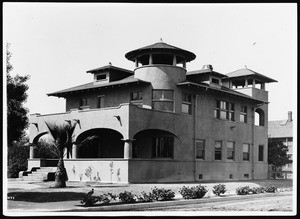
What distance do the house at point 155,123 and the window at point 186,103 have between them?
43mm

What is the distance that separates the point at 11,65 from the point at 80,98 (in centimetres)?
1360

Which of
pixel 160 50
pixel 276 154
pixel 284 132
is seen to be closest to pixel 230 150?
pixel 160 50

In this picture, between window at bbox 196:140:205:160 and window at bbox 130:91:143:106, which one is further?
window at bbox 196:140:205:160

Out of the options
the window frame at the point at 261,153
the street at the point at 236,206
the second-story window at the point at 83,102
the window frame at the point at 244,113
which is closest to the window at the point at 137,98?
the second-story window at the point at 83,102

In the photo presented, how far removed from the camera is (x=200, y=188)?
2219cm

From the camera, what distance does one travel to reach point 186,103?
34.3 meters

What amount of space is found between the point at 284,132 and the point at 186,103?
39.9 metres

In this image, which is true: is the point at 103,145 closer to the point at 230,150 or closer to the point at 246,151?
the point at 230,150

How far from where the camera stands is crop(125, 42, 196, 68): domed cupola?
1282 inches

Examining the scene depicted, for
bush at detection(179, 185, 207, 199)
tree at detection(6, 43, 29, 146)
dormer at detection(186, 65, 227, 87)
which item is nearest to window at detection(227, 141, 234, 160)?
dormer at detection(186, 65, 227, 87)

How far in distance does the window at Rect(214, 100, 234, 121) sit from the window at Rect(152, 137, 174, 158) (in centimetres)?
574

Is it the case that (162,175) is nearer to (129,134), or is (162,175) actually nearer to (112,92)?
(129,134)

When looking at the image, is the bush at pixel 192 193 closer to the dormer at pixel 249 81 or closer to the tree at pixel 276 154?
the dormer at pixel 249 81

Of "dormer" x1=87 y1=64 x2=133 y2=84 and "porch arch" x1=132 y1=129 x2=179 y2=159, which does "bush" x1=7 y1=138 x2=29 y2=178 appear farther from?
"porch arch" x1=132 y1=129 x2=179 y2=159
